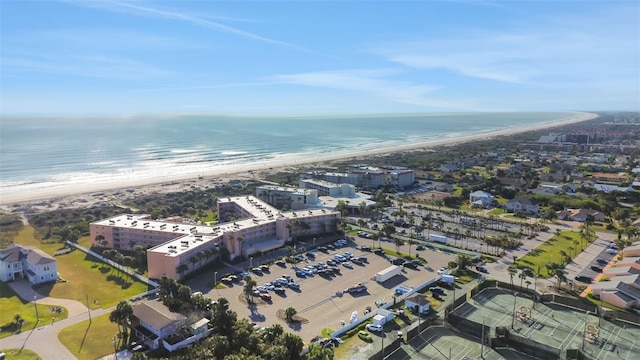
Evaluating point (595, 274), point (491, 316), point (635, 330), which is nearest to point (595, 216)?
point (595, 274)

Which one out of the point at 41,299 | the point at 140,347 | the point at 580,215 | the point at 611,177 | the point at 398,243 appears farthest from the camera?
the point at 611,177

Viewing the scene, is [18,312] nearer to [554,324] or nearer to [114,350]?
[114,350]

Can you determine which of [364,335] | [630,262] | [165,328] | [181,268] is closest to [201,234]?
[181,268]

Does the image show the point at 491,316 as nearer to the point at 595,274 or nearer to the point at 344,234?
the point at 595,274

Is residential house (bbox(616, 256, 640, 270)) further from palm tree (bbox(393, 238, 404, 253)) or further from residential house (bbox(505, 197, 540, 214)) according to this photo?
residential house (bbox(505, 197, 540, 214))

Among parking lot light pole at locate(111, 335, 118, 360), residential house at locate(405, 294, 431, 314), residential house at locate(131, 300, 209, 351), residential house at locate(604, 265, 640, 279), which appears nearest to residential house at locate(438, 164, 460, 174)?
residential house at locate(604, 265, 640, 279)

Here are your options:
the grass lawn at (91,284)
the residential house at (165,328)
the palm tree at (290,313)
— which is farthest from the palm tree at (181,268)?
the palm tree at (290,313)
